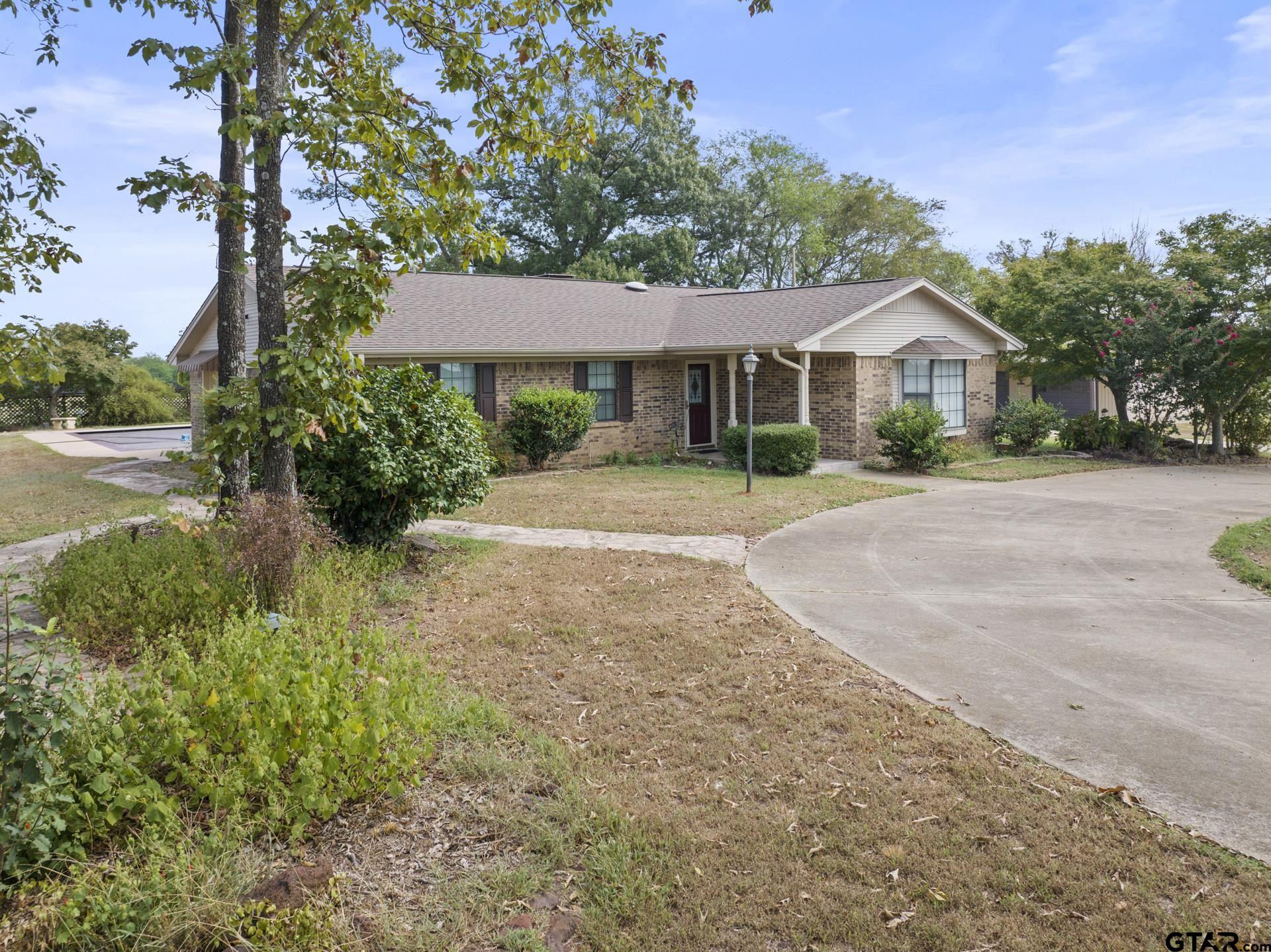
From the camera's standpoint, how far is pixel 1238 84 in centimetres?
1591

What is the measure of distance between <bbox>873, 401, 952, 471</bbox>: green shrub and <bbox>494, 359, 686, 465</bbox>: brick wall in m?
4.67

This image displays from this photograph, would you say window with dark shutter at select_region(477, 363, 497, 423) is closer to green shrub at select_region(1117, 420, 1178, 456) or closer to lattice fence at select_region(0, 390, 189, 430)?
green shrub at select_region(1117, 420, 1178, 456)

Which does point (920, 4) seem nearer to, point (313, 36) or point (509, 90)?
point (509, 90)

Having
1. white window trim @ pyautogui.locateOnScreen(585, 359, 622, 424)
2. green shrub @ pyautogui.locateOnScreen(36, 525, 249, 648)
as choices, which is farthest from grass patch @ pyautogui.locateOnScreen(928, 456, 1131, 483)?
green shrub @ pyautogui.locateOnScreen(36, 525, 249, 648)

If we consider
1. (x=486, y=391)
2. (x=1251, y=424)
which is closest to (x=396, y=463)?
(x=486, y=391)

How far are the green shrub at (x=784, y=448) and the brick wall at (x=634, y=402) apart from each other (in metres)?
3.02

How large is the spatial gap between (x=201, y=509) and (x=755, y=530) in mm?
7838

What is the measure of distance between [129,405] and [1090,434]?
3368cm

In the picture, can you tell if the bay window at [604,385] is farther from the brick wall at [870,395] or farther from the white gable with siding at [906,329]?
the brick wall at [870,395]

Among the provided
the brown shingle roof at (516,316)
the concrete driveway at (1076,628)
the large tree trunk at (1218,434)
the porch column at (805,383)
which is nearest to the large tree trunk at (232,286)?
the concrete driveway at (1076,628)

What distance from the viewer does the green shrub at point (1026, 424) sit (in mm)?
20078

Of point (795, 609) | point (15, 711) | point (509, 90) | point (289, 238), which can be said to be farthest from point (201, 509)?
point (15, 711)

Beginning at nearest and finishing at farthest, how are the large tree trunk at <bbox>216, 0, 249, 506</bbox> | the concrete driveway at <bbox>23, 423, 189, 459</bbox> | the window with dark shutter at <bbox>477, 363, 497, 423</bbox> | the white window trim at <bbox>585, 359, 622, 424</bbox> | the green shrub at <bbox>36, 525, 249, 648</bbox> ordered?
the green shrub at <bbox>36, 525, 249, 648</bbox>, the large tree trunk at <bbox>216, 0, 249, 506</bbox>, the window with dark shutter at <bbox>477, 363, 497, 423</bbox>, the white window trim at <bbox>585, 359, 622, 424</bbox>, the concrete driveway at <bbox>23, 423, 189, 459</bbox>

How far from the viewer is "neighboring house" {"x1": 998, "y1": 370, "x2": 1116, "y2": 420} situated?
2797 centimetres
